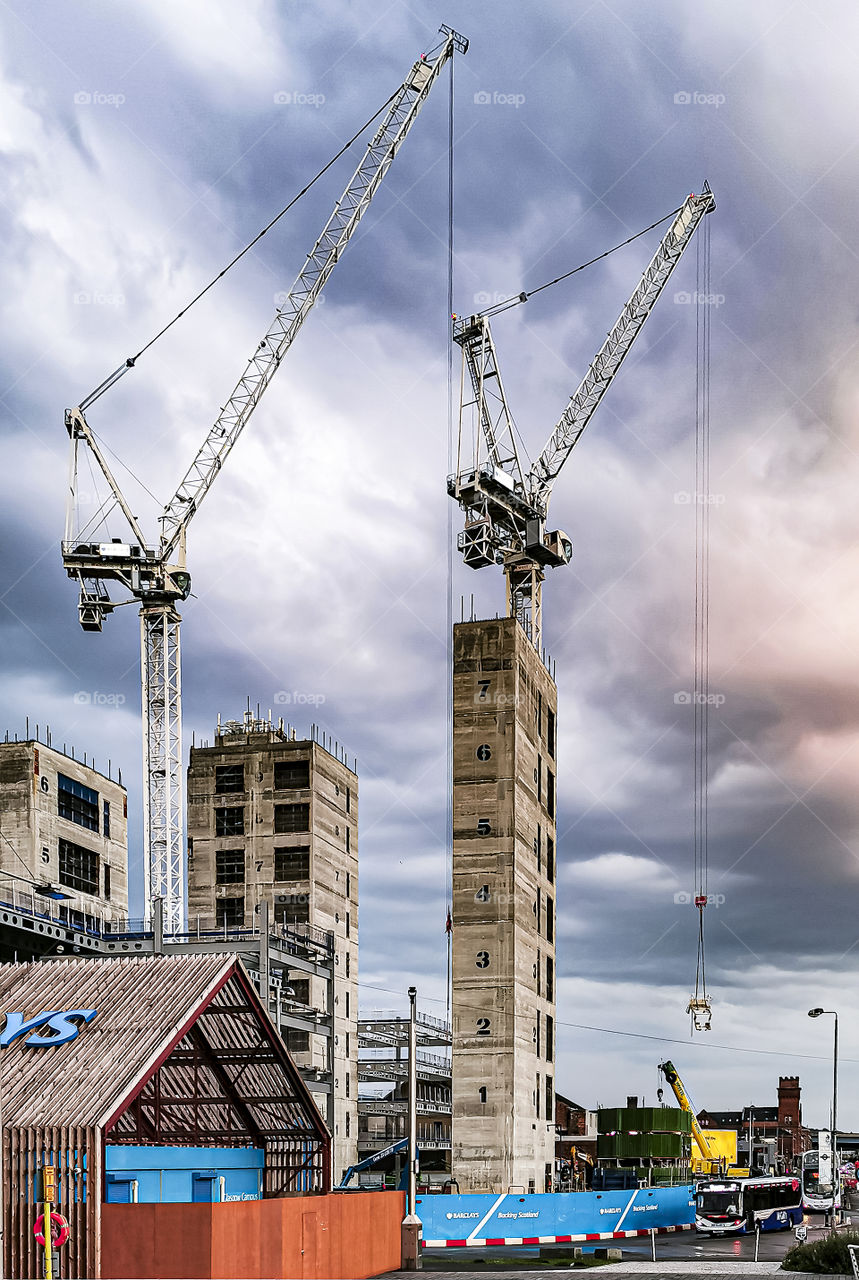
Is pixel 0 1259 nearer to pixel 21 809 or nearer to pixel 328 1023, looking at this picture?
pixel 328 1023

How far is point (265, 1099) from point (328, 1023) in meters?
63.2

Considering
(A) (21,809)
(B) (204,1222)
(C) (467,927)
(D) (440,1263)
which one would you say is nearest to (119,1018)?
(B) (204,1222)

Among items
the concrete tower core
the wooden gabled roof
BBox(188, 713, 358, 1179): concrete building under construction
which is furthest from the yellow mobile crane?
the wooden gabled roof

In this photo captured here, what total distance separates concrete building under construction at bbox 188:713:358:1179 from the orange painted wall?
84353 millimetres

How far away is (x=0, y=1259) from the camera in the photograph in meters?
25.2

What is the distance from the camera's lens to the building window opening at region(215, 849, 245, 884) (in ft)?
430

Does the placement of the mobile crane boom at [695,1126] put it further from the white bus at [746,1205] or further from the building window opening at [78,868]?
the building window opening at [78,868]

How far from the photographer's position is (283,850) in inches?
5084

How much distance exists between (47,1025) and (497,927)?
6092cm

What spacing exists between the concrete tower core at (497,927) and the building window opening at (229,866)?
3430cm

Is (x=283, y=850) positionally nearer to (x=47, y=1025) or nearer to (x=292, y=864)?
(x=292, y=864)

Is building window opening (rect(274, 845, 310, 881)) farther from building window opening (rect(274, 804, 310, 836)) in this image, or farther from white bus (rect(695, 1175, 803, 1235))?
white bus (rect(695, 1175, 803, 1235))

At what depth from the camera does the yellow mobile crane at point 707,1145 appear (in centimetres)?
11388

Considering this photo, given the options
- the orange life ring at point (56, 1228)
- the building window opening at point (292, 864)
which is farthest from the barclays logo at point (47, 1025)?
the building window opening at point (292, 864)
